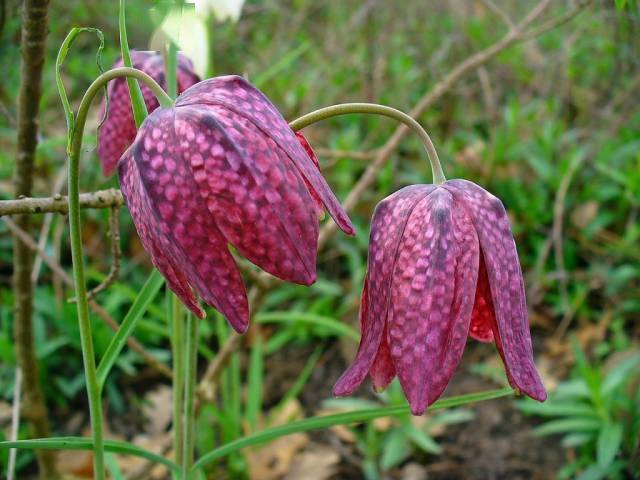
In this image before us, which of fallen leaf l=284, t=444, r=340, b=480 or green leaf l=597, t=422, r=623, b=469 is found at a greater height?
green leaf l=597, t=422, r=623, b=469

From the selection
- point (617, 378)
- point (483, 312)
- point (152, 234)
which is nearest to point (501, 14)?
point (617, 378)

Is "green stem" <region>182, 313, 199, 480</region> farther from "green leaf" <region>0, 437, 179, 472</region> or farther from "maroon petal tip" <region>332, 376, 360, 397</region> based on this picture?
"maroon petal tip" <region>332, 376, 360, 397</region>

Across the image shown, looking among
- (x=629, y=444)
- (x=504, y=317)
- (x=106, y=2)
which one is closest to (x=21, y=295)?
(x=504, y=317)

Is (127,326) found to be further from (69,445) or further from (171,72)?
(171,72)

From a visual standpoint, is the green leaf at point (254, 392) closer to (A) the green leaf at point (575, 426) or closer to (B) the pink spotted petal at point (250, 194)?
(A) the green leaf at point (575, 426)

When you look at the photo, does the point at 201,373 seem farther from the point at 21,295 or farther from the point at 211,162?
the point at 211,162

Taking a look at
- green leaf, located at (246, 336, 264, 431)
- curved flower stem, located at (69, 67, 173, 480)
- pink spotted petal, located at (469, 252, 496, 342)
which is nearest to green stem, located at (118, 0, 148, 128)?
curved flower stem, located at (69, 67, 173, 480)
